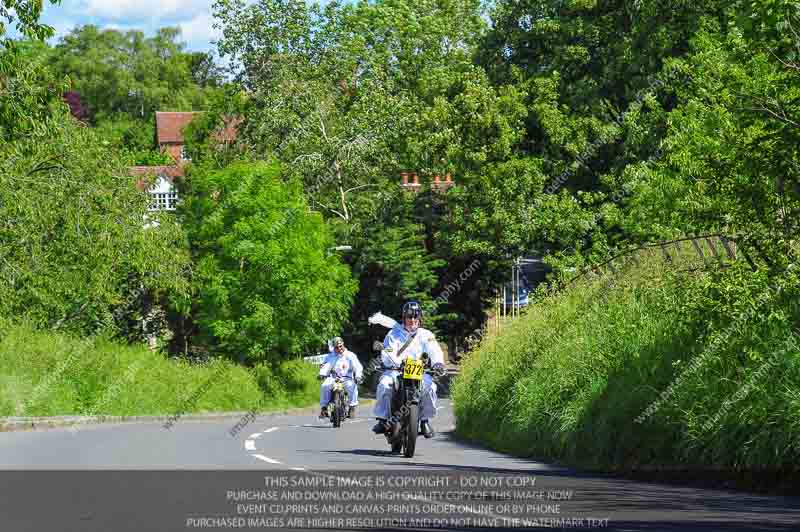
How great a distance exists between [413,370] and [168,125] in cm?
Result: 9718

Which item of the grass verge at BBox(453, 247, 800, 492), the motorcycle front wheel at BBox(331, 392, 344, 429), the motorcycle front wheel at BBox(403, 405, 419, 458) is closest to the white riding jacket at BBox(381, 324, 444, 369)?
the motorcycle front wheel at BBox(403, 405, 419, 458)

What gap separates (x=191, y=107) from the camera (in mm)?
115250

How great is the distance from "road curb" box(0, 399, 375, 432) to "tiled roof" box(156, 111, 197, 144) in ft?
206

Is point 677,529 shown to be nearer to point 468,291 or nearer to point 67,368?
point 67,368

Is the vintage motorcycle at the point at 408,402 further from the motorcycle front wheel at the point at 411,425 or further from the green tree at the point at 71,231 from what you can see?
the green tree at the point at 71,231

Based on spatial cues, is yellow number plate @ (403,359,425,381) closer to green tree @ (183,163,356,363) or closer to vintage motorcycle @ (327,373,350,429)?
vintage motorcycle @ (327,373,350,429)

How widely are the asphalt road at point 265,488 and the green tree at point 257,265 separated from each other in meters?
27.0

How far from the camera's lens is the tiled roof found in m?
111

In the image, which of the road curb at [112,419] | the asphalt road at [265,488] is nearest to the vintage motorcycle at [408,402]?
the asphalt road at [265,488]

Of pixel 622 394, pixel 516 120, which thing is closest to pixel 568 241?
pixel 516 120

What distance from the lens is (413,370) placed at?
1828 centimetres

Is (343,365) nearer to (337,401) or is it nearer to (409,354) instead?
(337,401)

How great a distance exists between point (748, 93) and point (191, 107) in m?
102

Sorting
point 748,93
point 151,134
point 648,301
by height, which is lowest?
point 648,301
